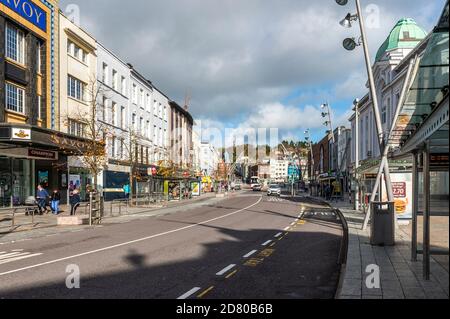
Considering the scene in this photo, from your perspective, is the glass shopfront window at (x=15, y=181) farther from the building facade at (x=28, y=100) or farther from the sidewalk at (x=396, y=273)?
the sidewalk at (x=396, y=273)

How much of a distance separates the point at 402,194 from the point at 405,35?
30783 mm

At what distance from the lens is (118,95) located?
4588 centimetres

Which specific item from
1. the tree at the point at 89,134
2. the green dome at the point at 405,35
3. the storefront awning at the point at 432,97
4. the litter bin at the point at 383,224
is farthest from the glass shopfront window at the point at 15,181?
the green dome at the point at 405,35

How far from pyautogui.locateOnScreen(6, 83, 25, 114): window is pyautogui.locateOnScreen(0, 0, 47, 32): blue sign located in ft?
14.9

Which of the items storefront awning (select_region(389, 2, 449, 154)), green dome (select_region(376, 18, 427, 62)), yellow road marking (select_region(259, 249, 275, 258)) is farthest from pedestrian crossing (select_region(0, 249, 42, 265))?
green dome (select_region(376, 18, 427, 62))

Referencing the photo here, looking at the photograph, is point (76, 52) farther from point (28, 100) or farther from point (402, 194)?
point (402, 194)

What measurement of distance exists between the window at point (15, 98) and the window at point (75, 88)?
6194 millimetres

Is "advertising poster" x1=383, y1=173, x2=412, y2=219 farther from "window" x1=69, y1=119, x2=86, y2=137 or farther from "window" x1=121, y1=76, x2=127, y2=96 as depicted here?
"window" x1=121, y1=76, x2=127, y2=96

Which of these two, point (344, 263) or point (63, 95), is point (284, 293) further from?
point (63, 95)

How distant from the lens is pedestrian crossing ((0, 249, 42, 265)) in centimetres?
1119

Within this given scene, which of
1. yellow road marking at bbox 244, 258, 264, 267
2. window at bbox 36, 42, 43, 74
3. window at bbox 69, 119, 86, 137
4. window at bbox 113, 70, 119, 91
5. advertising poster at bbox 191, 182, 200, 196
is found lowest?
advertising poster at bbox 191, 182, 200, 196

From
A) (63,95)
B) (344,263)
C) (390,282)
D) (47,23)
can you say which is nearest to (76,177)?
(63,95)

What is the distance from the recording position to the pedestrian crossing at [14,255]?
36.7 feet
